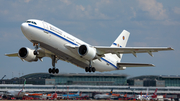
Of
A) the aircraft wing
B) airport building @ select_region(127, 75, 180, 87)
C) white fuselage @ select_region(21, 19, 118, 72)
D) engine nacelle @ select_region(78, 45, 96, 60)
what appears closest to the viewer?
white fuselage @ select_region(21, 19, 118, 72)

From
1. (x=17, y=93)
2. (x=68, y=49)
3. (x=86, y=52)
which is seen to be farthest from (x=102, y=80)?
(x=68, y=49)

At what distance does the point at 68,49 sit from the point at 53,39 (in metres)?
2.60

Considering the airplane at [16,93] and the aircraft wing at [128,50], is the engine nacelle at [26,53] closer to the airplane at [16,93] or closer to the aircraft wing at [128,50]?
the aircraft wing at [128,50]

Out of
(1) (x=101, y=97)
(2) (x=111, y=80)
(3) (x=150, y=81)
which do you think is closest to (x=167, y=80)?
(3) (x=150, y=81)

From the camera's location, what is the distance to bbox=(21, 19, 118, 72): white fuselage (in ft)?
113

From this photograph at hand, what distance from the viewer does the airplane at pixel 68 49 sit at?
115 feet

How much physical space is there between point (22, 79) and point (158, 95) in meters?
31.4

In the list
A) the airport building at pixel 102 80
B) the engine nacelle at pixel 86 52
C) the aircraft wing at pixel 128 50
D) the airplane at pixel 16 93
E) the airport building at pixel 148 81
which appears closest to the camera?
the aircraft wing at pixel 128 50

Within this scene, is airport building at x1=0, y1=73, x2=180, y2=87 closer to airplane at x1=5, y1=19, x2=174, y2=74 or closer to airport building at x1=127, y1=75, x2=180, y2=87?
airport building at x1=127, y1=75, x2=180, y2=87

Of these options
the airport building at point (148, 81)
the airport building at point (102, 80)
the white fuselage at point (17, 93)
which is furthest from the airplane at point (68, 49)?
the airport building at point (148, 81)

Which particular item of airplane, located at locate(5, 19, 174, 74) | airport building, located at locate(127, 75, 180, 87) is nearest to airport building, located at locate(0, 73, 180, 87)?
airport building, located at locate(127, 75, 180, 87)

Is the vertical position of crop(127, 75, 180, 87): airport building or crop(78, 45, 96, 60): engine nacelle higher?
crop(78, 45, 96, 60): engine nacelle

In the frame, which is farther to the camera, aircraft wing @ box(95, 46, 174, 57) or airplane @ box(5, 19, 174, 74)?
aircraft wing @ box(95, 46, 174, 57)

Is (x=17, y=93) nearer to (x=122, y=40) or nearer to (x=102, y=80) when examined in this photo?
(x=102, y=80)
